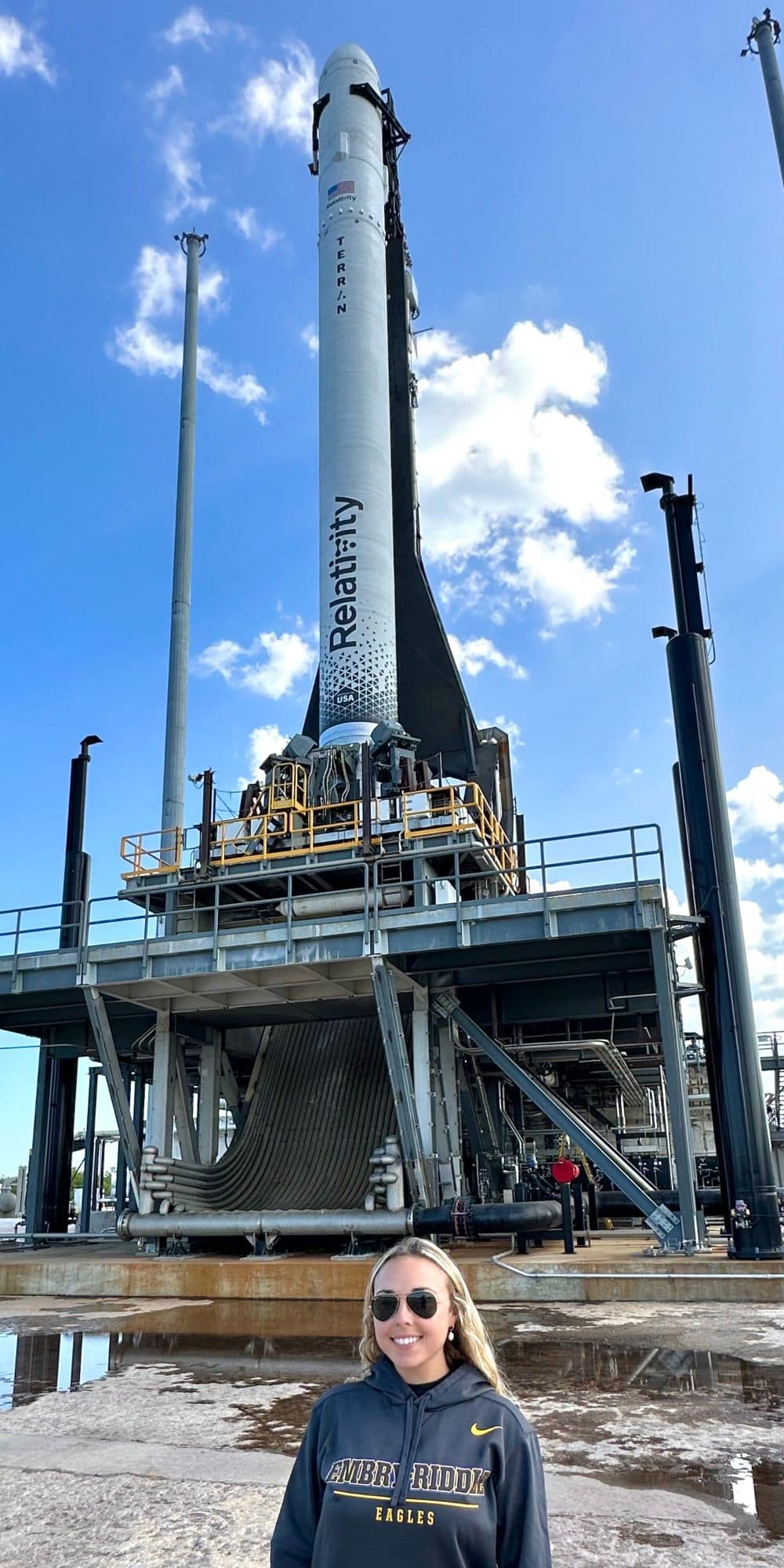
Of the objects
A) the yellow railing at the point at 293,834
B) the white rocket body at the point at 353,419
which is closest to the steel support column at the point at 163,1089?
the yellow railing at the point at 293,834

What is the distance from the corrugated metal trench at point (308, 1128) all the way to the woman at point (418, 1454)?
18.3 m

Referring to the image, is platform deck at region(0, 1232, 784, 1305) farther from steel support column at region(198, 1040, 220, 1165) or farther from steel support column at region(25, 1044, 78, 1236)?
steel support column at region(25, 1044, 78, 1236)

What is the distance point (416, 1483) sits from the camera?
7.34ft

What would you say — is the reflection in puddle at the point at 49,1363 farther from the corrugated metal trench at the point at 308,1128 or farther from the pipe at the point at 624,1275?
the corrugated metal trench at the point at 308,1128

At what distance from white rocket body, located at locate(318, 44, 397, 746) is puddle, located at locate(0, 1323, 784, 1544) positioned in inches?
580

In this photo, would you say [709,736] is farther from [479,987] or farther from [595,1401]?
[595,1401]

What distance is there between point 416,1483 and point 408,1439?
0.30 ft

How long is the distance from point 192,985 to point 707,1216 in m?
15.0

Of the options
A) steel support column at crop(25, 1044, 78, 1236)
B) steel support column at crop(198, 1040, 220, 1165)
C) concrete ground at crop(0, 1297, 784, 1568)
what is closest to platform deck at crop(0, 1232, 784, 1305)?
concrete ground at crop(0, 1297, 784, 1568)

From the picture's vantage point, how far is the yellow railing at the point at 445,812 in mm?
20672

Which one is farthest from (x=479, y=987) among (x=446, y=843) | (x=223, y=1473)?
(x=223, y=1473)

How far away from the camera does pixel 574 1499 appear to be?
5309 millimetres

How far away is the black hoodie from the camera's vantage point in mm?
2182

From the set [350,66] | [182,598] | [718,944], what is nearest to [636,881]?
[718,944]
